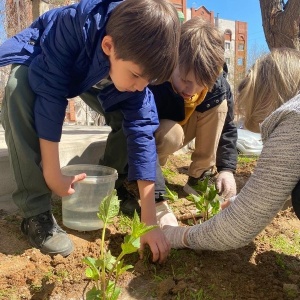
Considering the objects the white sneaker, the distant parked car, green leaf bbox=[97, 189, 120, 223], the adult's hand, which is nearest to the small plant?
green leaf bbox=[97, 189, 120, 223]

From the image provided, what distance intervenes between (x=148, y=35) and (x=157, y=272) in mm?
906

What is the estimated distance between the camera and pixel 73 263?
1.55 metres

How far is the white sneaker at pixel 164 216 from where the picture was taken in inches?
70.6

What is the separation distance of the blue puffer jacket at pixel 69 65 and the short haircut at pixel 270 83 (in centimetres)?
45

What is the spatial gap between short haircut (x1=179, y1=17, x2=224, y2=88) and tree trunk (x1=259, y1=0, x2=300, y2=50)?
6.04ft

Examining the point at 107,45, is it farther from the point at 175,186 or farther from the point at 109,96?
the point at 175,186

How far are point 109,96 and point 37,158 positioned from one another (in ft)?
1.39

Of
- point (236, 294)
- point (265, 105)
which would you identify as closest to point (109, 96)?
point (265, 105)

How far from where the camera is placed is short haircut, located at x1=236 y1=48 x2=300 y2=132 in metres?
1.58

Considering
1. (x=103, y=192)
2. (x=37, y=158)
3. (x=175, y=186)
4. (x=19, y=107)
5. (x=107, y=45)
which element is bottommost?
(x=175, y=186)

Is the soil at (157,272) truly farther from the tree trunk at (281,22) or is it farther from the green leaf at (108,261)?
the tree trunk at (281,22)

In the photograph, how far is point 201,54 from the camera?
5.93 ft

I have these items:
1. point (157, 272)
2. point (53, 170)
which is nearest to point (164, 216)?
point (157, 272)

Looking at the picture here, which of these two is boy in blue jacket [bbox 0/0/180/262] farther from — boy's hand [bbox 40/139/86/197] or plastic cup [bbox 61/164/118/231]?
plastic cup [bbox 61/164/118/231]
